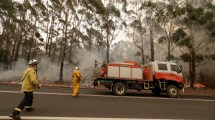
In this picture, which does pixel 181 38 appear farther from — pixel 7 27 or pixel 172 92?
pixel 7 27

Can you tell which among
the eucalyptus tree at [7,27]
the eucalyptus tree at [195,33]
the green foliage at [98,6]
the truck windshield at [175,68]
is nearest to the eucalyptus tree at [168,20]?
the eucalyptus tree at [195,33]

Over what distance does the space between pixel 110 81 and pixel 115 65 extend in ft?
Result: 3.69

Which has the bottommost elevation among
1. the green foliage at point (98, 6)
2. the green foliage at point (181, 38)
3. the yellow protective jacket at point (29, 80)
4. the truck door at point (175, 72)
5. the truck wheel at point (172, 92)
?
the truck wheel at point (172, 92)

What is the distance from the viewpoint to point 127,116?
33.6ft

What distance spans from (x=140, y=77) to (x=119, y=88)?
168 centimetres

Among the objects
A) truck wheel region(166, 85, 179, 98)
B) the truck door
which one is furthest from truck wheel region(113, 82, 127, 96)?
the truck door

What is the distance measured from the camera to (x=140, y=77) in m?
18.4

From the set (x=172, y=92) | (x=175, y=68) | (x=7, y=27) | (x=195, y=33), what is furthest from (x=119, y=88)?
(x=7, y=27)

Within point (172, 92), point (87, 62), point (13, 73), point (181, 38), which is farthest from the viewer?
point (87, 62)

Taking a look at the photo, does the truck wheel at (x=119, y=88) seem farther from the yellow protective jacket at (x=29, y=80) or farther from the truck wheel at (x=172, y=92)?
the yellow protective jacket at (x=29, y=80)

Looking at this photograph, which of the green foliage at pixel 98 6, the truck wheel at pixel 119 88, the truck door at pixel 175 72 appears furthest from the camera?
the green foliage at pixel 98 6

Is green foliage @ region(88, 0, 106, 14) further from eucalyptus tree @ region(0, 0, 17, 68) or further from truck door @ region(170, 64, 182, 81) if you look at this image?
truck door @ region(170, 64, 182, 81)

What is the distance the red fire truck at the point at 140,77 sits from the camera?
58.5 feet

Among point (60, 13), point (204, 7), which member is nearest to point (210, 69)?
point (204, 7)
